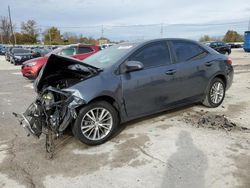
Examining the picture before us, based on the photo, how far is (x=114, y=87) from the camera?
4129 millimetres

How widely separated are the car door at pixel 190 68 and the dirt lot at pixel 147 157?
21.6 inches

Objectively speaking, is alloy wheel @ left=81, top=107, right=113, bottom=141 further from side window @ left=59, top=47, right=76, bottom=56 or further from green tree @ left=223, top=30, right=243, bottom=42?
green tree @ left=223, top=30, right=243, bottom=42

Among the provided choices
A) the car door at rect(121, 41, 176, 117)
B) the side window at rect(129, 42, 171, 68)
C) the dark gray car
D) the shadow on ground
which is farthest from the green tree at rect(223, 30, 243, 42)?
the shadow on ground

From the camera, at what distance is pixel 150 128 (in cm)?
473

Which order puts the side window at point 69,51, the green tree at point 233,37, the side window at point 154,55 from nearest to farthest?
1. the side window at point 154,55
2. the side window at point 69,51
3. the green tree at point 233,37

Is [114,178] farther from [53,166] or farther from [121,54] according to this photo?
[121,54]

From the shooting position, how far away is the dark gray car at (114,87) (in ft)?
12.8

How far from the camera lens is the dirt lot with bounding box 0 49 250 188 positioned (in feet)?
10.3

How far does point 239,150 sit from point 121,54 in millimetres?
2463

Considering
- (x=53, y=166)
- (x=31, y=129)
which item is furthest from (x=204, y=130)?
(x=31, y=129)

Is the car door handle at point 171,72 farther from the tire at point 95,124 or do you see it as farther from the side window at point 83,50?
the side window at point 83,50

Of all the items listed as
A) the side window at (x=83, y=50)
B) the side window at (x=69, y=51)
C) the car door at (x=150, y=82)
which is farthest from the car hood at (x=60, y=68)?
the side window at (x=83, y=50)

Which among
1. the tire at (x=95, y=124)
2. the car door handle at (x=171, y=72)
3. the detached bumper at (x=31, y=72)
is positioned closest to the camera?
the tire at (x=95, y=124)

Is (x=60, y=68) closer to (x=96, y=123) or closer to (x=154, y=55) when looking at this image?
(x=96, y=123)
